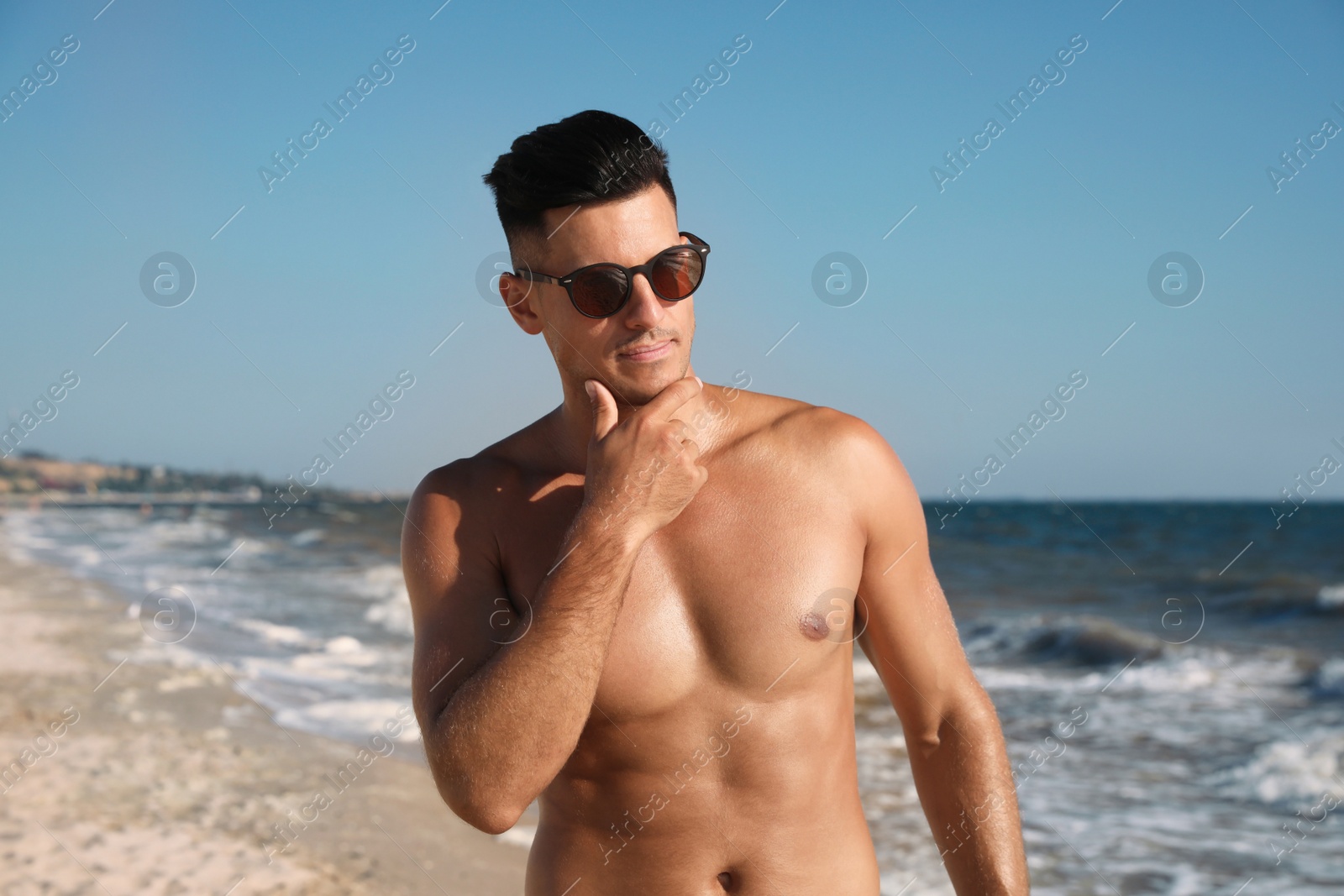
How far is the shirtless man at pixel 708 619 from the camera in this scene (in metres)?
1.96

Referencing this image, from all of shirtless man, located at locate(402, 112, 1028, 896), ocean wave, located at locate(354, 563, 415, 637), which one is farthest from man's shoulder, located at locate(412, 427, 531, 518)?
ocean wave, located at locate(354, 563, 415, 637)

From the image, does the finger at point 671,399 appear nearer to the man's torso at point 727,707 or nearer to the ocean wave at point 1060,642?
the man's torso at point 727,707

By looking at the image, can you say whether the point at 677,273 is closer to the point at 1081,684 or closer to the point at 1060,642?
the point at 1081,684

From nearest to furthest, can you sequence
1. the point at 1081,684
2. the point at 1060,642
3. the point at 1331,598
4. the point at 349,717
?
the point at 349,717, the point at 1081,684, the point at 1060,642, the point at 1331,598

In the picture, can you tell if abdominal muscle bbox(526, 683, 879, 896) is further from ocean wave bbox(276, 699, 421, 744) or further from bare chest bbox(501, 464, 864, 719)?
ocean wave bbox(276, 699, 421, 744)

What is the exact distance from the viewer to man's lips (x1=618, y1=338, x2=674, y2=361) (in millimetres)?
1989

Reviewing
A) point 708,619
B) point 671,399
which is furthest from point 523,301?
point 708,619

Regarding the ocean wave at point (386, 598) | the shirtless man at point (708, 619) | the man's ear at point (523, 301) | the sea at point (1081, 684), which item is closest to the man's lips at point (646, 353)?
the shirtless man at point (708, 619)

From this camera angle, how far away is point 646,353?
199 centimetres

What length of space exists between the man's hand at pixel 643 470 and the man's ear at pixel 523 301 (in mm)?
461

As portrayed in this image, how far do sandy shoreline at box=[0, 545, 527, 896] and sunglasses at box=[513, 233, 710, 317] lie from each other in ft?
12.5

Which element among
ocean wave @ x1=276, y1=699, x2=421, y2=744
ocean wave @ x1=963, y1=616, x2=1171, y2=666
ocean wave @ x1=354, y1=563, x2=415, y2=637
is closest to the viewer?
ocean wave @ x1=276, y1=699, x2=421, y2=744

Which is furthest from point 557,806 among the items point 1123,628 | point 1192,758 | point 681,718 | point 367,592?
point 367,592

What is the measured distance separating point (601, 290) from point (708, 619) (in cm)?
69
